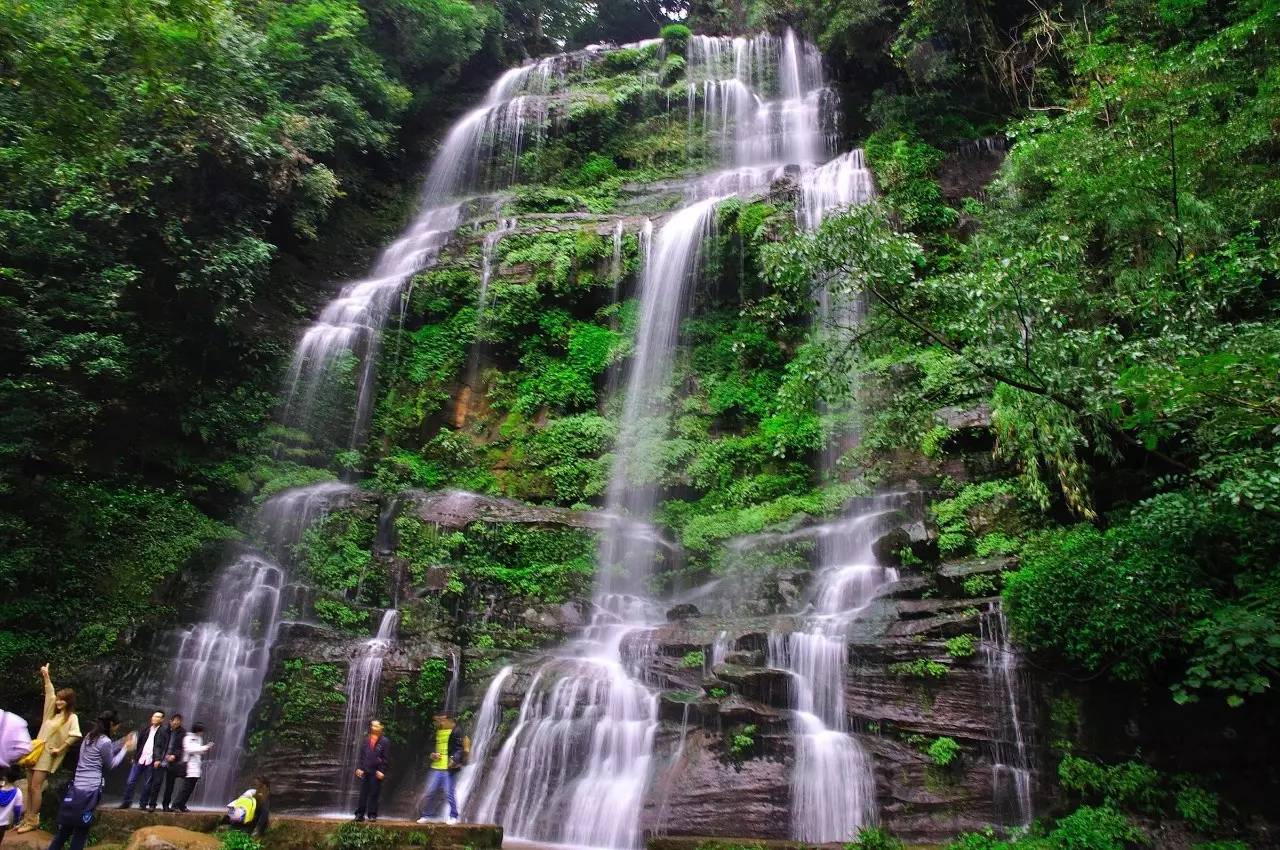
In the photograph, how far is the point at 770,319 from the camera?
10.5 meters

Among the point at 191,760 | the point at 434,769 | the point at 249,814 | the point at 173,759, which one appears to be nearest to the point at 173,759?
the point at 173,759

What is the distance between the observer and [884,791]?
824 centimetres

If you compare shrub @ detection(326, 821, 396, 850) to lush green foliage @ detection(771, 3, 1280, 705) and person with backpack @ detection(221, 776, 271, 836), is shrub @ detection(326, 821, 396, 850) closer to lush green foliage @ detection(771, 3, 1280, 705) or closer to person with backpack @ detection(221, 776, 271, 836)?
person with backpack @ detection(221, 776, 271, 836)

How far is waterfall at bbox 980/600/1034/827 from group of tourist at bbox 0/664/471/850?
563 centimetres

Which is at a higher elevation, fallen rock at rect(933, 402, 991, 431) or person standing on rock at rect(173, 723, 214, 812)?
fallen rock at rect(933, 402, 991, 431)

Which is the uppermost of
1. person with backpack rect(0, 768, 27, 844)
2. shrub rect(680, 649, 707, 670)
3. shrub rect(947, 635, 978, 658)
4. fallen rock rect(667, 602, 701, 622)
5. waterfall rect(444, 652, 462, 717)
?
fallen rock rect(667, 602, 701, 622)

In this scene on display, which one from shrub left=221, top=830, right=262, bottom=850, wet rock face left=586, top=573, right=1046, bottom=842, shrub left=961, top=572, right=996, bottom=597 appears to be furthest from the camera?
shrub left=961, top=572, right=996, bottom=597

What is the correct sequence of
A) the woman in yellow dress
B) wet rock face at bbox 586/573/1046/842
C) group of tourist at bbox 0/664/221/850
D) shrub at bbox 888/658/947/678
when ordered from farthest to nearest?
shrub at bbox 888/658/947/678, wet rock face at bbox 586/573/1046/842, the woman in yellow dress, group of tourist at bbox 0/664/221/850

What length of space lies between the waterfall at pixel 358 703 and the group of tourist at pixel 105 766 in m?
0.15

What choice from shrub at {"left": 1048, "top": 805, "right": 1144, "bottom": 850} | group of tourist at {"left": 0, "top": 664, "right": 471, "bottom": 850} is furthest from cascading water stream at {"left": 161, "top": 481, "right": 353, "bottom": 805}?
shrub at {"left": 1048, "top": 805, "right": 1144, "bottom": 850}

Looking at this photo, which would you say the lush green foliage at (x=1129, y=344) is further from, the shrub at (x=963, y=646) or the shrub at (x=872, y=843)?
the shrub at (x=872, y=843)

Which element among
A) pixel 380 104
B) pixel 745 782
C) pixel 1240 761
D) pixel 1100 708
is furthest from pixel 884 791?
pixel 380 104

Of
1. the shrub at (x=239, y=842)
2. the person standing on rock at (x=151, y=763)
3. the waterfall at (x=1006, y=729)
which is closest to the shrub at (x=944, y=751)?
the waterfall at (x=1006, y=729)

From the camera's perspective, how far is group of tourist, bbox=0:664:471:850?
16.7ft
